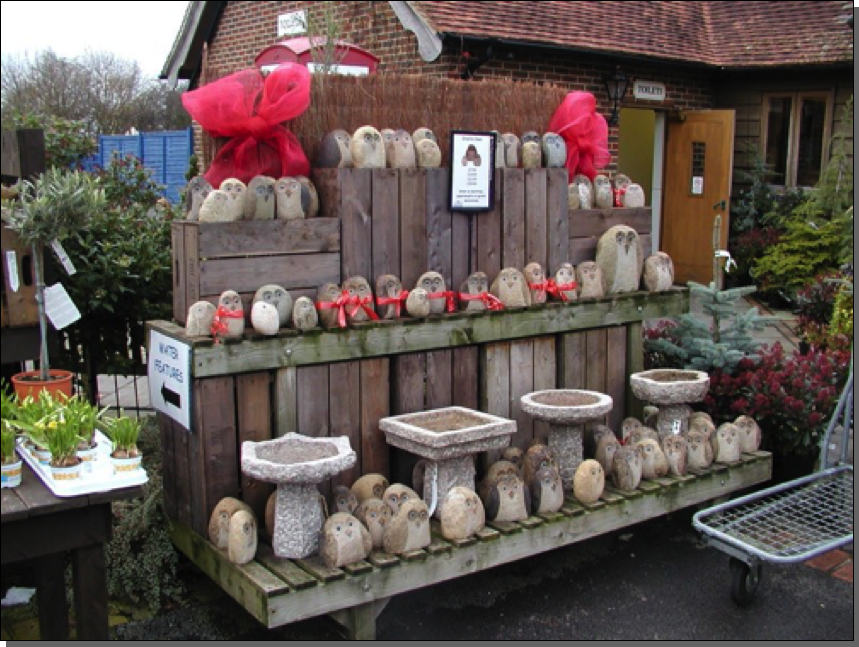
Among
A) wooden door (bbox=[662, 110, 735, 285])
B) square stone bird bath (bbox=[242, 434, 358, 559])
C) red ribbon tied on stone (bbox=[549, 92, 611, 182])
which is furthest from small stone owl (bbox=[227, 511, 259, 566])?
wooden door (bbox=[662, 110, 735, 285])

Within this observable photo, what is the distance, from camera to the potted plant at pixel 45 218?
12.8 ft

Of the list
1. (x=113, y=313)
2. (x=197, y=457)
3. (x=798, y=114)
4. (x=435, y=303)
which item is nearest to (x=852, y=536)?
(x=435, y=303)

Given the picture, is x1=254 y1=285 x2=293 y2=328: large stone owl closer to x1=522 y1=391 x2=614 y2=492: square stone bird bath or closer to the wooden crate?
the wooden crate

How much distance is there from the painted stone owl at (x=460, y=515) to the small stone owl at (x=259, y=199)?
139 centimetres

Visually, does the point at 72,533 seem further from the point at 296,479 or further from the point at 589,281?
the point at 589,281

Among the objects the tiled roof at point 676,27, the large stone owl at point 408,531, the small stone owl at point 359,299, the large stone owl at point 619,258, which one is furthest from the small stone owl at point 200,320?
the tiled roof at point 676,27

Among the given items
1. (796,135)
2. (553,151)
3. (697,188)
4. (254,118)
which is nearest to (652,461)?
(553,151)

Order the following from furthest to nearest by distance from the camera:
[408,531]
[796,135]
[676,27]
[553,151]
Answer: [796,135] → [676,27] → [553,151] → [408,531]

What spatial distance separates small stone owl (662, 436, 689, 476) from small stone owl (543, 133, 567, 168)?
4.91 feet

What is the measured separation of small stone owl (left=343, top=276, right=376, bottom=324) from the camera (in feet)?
13.3

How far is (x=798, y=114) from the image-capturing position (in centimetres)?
1250

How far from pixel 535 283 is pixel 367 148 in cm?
109

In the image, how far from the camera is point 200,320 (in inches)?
147

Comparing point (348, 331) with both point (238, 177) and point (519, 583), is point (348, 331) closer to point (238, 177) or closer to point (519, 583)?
point (238, 177)
